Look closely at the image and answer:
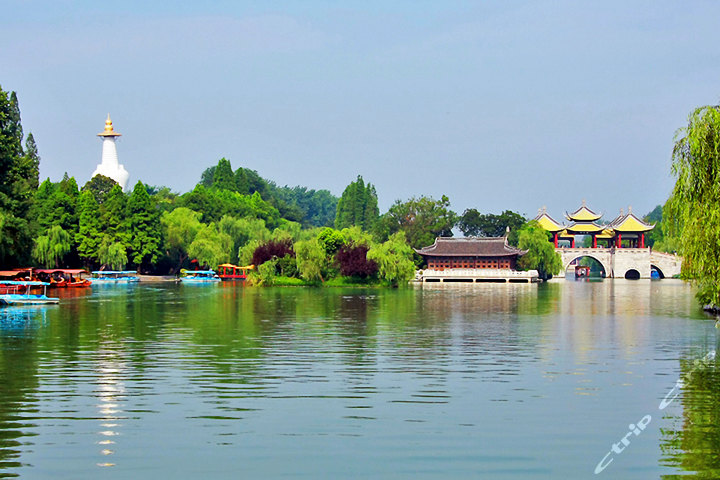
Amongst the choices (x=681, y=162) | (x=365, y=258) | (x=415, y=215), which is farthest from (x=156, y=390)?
(x=415, y=215)

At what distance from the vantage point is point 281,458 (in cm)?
805

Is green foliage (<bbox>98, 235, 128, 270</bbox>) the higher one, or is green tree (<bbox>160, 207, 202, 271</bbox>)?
green tree (<bbox>160, 207, 202, 271</bbox>)

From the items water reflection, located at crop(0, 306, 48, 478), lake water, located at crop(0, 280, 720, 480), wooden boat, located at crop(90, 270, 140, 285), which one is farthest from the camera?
wooden boat, located at crop(90, 270, 140, 285)

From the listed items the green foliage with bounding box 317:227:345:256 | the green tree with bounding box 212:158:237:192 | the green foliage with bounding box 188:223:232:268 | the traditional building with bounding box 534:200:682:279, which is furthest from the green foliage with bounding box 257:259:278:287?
the green tree with bounding box 212:158:237:192

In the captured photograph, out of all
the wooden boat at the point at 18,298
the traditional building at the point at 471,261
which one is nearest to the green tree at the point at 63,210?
the wooden boat at the point at 18,298

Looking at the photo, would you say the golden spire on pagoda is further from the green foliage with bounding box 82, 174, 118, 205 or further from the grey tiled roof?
the grey tiled roof

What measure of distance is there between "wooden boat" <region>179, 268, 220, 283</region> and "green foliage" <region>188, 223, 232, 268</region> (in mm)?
940

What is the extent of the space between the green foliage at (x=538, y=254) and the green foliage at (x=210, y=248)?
2161 cm

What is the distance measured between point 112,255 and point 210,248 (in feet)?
23.3

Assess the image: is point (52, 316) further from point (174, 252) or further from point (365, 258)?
point (174, 252)

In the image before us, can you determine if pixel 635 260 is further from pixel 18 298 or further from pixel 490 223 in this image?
pixel 18 298

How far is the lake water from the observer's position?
7895 mm

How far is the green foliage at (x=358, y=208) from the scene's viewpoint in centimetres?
8319

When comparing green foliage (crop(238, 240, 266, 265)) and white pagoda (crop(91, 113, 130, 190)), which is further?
white pagoda (crop(91, 113, 130, 190))
